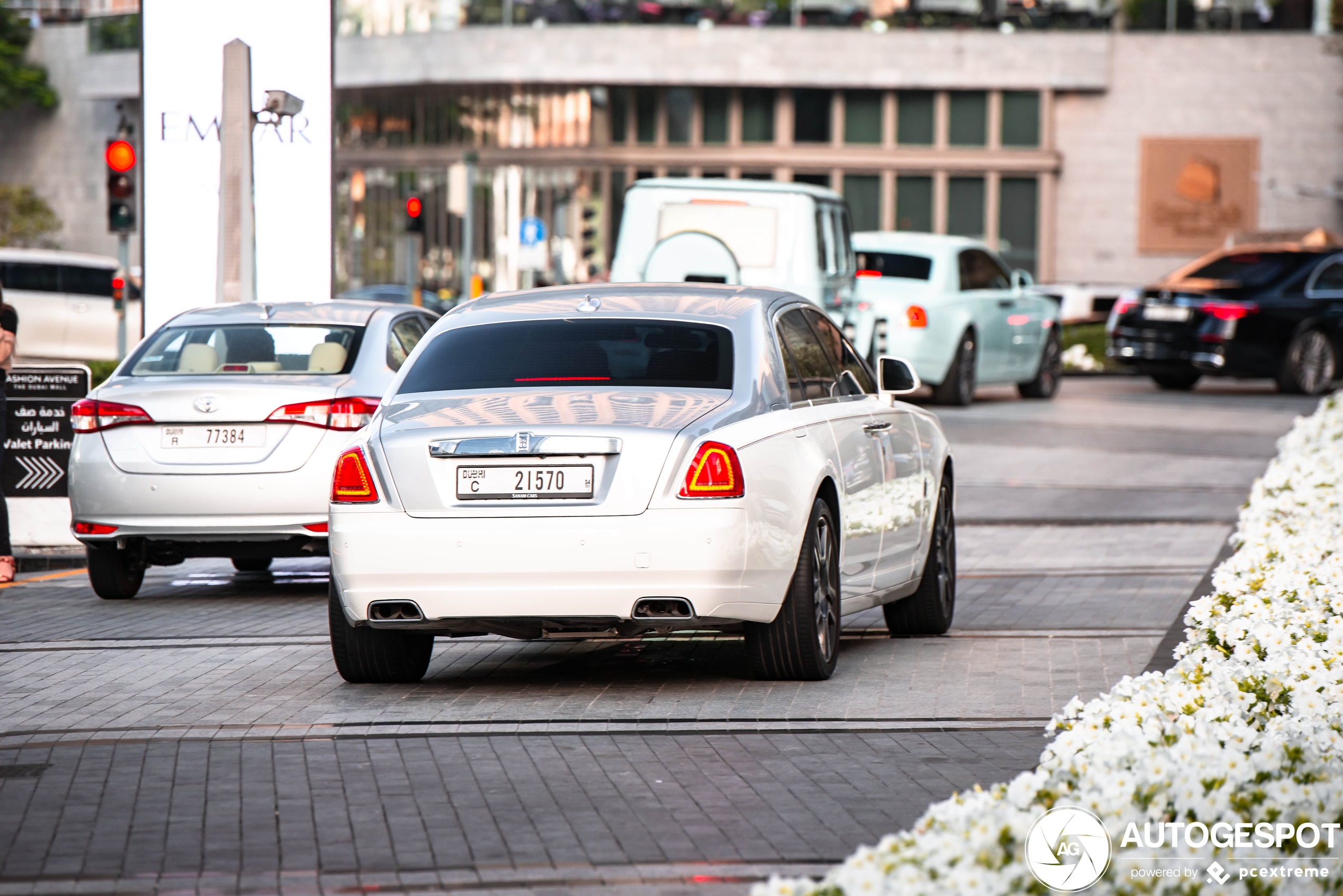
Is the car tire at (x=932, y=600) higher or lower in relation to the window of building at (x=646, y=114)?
lower

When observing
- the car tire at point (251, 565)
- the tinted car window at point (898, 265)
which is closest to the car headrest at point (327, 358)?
the car tire at point (251, 565)

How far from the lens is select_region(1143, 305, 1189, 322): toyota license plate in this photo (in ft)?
89.6

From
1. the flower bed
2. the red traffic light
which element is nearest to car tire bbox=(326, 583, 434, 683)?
the flower bed

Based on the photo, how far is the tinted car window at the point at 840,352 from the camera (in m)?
9.13

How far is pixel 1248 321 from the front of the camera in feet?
88.3

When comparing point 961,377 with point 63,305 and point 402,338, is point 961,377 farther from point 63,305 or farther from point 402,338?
point 63,305

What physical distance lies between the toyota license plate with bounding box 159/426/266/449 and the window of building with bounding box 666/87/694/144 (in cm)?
4588

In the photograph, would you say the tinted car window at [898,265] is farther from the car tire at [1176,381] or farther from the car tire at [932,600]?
the car tire at [932,600]

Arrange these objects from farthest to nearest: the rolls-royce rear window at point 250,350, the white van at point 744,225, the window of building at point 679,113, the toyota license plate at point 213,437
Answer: the window of building at point 679,113 < the white van at point 744,225 < the rolls-royce rear window at point 250,350 < the toyota license plate at point 213,437

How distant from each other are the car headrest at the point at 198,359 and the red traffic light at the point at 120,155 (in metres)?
11.5

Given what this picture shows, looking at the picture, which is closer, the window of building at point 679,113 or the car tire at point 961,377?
the car tire at point 961,377

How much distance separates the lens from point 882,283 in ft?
79.8

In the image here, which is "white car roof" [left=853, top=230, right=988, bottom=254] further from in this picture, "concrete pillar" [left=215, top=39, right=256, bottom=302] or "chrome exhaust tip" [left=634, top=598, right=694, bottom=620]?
"chrome exhaust tip" [left=634, top=598, right=694, bottom=620]

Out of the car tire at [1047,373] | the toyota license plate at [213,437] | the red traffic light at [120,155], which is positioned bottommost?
the car tire at [1047,373]
